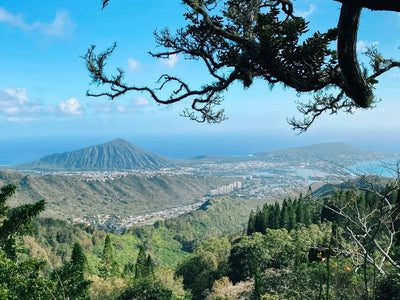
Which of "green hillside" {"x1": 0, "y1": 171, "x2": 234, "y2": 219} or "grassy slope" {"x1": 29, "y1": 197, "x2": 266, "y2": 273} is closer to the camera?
"grassy slope" {"x1": 29, "y1": 197, "x2": 266, "y2": 273}

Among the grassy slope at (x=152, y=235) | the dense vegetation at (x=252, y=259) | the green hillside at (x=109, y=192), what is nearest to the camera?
the dense vegetation at (x=252, y=259)

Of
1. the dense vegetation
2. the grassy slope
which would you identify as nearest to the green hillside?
the grassy slope

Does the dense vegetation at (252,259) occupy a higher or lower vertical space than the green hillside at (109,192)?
higher

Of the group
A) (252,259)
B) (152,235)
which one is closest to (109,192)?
(152,235)

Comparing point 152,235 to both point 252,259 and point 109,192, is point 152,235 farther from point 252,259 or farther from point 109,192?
point 109,192

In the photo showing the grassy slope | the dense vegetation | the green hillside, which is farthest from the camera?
the green hillside

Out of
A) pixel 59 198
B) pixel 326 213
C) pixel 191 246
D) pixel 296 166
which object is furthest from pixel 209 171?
pixel 326 213

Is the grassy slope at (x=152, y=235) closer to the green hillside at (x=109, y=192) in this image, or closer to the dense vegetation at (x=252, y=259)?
the dense vegetation at (x=252, y=259)

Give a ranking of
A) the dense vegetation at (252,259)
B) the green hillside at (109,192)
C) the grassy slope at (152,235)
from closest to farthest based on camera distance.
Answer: the dense vegetation at (252,259) < the grassy slope at (152,235) < the green hillside at (109,192)

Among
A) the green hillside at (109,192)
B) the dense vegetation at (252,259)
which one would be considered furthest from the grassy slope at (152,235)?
the green hillside at (109,192)

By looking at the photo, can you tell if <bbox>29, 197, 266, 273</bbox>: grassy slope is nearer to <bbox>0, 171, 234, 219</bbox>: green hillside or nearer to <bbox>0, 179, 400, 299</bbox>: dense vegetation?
<bbox>0, 179, 400, 299</bbox>: dense vegetation
